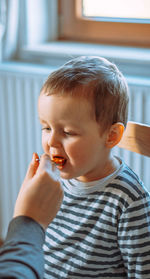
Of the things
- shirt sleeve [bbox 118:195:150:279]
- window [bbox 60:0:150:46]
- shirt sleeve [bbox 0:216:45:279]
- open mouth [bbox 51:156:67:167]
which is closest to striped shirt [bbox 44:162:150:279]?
shirt sleeve [bbox 118:195:150:279]

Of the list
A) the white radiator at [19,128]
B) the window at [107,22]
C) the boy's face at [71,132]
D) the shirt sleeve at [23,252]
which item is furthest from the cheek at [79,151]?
the window at [107,22]

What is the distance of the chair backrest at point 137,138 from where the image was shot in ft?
3.72

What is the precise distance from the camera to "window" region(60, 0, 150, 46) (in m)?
1.80

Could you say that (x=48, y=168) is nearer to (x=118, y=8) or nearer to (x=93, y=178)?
(x=93, y=178)

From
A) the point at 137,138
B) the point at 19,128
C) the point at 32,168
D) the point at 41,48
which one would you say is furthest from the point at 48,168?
the point at 41,48

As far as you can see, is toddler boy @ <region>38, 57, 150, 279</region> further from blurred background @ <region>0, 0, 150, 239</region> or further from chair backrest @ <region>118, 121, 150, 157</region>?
blurred background @ <region>0, 0, 150, 239</region>

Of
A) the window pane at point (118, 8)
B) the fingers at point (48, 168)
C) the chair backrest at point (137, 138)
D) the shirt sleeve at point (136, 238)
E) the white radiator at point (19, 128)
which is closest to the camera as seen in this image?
the fingers at point (48, 168)

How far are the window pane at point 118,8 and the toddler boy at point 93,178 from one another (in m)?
0.80

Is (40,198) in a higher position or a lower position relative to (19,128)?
higher

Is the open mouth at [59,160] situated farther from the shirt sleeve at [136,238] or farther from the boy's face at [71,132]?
the shirt sleeve at [136,238]

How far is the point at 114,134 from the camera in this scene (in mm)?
1067

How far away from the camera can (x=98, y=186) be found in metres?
1.09

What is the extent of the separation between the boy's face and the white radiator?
0.58 meters

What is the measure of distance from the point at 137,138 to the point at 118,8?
34.2 inches
